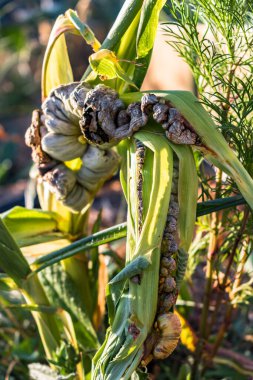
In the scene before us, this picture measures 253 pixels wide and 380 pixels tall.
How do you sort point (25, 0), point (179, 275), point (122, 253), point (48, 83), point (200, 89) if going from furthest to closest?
point (25, 0) < point (122, 253) < point (48, 83) < point (200, 89) < point (179, 275)

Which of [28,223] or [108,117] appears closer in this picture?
[108,117]

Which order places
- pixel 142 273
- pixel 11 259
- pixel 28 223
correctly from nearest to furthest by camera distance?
1. pixel 142 273
2. pixel 11 259
3. pixel 28 223

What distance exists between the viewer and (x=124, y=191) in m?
0.78

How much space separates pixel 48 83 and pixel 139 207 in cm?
29

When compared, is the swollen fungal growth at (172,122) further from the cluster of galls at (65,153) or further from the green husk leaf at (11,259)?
the green husk leaf at (11,259)

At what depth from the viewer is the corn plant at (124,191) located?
2.24ft

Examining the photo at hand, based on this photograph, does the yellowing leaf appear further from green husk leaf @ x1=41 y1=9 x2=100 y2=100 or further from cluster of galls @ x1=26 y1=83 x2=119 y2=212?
green husk leaf @ x1=41 y1=9 x2=100 y2=100

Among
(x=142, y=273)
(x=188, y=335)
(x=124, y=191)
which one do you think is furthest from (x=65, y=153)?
(x=188, y=335)

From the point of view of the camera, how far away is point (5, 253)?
2.73ft

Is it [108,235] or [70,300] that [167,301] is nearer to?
[108,235]

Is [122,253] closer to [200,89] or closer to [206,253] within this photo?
[206,253]

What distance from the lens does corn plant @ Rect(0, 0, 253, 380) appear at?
2.24 ft

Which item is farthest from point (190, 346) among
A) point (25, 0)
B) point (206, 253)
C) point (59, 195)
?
point (25, 0)

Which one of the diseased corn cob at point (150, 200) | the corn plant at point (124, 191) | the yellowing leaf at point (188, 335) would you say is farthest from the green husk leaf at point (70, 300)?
the diseased corn cob at point (150, 200)
